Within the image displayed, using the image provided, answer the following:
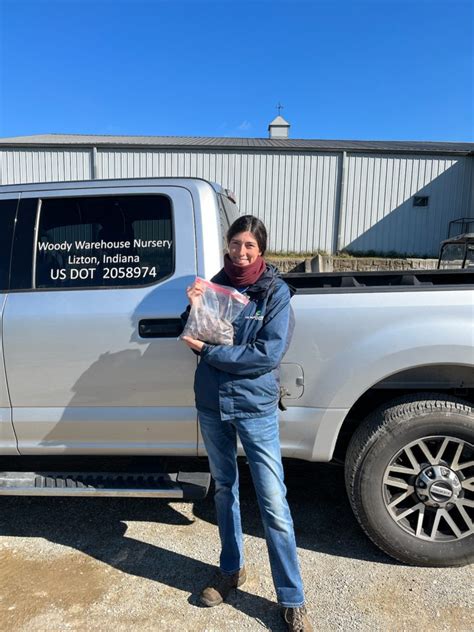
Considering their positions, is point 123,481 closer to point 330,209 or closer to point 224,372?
point 224,372

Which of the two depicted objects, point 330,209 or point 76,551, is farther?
point 330,209

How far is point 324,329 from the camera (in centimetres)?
241

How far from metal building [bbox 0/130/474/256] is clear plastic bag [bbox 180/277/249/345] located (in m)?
15.1

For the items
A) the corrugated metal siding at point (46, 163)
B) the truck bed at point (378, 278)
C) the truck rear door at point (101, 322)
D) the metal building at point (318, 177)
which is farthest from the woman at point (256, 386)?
the corrugated metal siding at point (46, 163)

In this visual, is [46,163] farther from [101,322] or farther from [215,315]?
[215,315]

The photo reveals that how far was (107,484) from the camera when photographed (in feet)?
Answer: 8.48

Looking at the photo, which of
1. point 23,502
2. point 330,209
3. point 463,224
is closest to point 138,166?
point 330,209

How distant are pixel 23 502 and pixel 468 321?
120 inches

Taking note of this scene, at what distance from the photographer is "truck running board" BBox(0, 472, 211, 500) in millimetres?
2521

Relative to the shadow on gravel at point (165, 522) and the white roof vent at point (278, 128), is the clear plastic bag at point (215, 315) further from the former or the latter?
the white roof vent at point (278, 128)

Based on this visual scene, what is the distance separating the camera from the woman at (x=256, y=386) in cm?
196

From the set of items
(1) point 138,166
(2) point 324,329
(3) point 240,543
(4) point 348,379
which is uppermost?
(1) point 138,166

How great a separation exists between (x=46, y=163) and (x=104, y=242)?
1624 cm

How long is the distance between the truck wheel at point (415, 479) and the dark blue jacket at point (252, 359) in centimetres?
75
